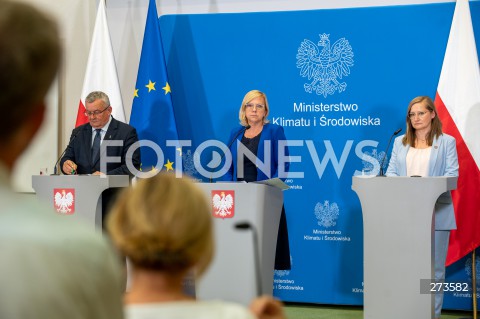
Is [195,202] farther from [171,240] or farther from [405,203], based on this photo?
[405,203]

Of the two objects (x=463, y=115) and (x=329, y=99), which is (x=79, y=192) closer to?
(x=329, y=99)

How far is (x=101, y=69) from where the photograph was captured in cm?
703

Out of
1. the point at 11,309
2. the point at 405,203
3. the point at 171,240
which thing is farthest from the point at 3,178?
the point at 405,203

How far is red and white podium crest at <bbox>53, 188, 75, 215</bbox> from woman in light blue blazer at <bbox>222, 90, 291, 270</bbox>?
1.20m

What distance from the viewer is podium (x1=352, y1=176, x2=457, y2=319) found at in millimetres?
4840

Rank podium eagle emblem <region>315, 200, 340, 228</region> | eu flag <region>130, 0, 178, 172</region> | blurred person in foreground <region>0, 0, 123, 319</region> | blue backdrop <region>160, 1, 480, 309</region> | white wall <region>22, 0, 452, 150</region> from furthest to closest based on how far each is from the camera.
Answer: white wall <region>22, 0, 452, 150</region>
eu flag <region>130, 0, 178, 172</region>
podium eagle emblem <region>315, 200, 340, 228</region>
blue backdrop <region>160, 1, 480, 309</region>
blurred person in foreground <region>0, 0, 123, 319</region>

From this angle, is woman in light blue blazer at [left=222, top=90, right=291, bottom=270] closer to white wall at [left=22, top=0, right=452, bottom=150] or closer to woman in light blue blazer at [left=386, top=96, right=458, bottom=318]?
woman in light blue blazer at [left=386, top=96, right=458, bottom=318]

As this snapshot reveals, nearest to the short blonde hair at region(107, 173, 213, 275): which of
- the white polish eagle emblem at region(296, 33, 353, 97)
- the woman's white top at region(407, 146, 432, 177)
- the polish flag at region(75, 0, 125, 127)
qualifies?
the woman's white top at region(407, 146, 432, 177)

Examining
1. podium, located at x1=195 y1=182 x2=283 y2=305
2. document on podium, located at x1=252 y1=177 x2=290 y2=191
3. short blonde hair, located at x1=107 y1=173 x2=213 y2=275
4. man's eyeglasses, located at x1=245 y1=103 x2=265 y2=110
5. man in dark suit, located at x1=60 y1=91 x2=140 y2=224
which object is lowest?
podium, located at x1=195 y1=182 x2=283 y2=305

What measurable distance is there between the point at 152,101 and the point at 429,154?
2756 mm

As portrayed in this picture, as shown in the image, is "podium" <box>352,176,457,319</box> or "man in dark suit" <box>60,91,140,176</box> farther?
"man in dark suit" <box>60,91,140,176</box>

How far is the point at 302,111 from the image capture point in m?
6.68

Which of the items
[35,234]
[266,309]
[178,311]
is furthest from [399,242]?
[35,234]

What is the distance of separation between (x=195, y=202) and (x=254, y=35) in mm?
5780
